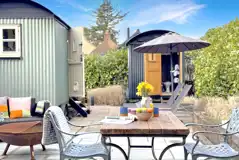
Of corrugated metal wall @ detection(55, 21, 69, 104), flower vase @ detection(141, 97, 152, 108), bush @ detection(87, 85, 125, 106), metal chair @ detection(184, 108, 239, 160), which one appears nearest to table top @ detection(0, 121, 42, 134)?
flower vase @ detection(141, 97, 152, 108)

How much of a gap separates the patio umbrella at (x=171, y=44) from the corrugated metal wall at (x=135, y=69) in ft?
11.9

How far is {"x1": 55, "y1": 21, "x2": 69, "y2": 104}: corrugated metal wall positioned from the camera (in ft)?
24.6

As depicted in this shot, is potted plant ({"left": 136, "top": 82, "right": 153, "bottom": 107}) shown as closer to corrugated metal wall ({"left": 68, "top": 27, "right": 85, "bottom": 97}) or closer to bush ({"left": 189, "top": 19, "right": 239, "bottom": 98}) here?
bush ({"left": 189, "top": 19, "right": 239, "bottom": 98})

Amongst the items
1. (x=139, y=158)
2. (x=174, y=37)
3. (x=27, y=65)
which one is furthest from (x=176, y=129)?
(x=27, y=65)

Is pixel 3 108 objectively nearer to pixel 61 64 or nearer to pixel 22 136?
pixel 22 136

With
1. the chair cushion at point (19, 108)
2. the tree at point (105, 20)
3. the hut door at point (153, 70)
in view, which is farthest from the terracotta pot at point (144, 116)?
the tree at point (105, 20)

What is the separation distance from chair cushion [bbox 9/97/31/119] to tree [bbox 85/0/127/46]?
24.7m

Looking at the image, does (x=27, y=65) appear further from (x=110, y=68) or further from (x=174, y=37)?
(x=110, y=68)

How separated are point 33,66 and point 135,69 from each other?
491cm

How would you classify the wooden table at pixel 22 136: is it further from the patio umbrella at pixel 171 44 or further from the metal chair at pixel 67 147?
the patio umbrella at pixel 171 44

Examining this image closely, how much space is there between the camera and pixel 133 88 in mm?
11250

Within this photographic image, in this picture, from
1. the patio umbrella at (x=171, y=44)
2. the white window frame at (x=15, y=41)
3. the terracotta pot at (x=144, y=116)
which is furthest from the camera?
the white window frame at (x=15, y=41)

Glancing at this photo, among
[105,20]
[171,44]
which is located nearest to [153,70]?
[171,44]

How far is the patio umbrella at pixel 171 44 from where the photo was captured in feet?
19.8
